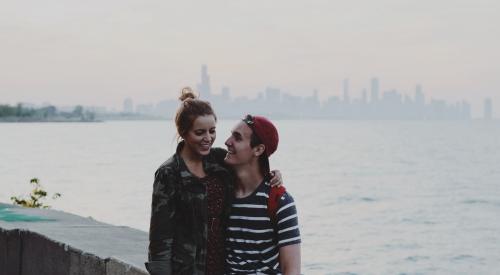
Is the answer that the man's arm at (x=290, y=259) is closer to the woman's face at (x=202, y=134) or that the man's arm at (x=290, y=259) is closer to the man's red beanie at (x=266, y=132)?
the man's red beanie at (x=266, y=132)

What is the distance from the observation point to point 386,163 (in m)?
74.8

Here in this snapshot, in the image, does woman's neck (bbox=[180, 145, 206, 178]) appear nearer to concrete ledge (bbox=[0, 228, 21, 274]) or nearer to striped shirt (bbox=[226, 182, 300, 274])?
striped shirt (bbox=[226, 182, 300, 274])

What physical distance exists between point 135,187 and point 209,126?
40033 mm

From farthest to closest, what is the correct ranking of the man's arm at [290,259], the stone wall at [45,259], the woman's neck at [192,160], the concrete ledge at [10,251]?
the concrete ledge at [10,251]
the stone wall at [45,259]
the woman's neck at [192,160]
the man's arm at [290,259]

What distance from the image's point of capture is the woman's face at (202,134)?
3.62m

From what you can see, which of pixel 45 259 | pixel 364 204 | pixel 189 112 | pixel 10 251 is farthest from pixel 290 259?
pixel 364 204

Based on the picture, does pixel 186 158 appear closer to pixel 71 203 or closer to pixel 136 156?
pixel 71 203

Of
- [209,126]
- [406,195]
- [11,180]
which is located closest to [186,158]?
[209,126]

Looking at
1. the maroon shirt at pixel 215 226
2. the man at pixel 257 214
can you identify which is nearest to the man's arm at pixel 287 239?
the man at pixel 257 214

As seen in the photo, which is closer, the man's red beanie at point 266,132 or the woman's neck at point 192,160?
the man's red beanie at point 266,132

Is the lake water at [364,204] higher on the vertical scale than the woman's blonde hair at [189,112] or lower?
lower

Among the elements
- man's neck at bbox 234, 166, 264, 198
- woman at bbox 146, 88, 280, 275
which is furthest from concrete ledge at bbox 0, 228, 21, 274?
man's neck at bbox 234, 166, 264, 198

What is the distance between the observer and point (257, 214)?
11.6ft

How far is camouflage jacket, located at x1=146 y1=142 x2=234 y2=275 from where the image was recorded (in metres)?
3.59
